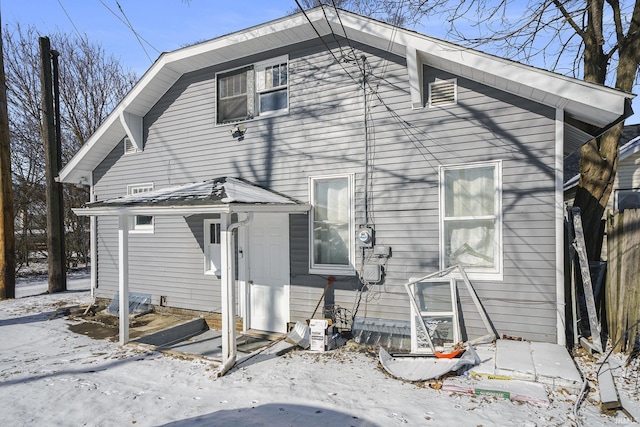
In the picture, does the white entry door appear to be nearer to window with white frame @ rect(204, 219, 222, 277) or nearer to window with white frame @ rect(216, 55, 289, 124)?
window with white frame @ rect(204, 219, 222, 277)

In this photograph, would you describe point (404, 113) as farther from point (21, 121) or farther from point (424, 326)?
point (21, 121)

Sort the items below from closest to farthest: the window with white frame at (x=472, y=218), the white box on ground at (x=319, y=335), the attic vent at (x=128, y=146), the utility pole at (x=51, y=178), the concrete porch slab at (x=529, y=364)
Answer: the concrete porch slab at (x=529, y=364), the window with white frame at (x=472, y=218), the white box on ground at (x=319, y=335), the attic vent at (x=128, y=146), the utility pole at (x=51, y=178)

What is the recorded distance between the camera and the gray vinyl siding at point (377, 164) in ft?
16.3

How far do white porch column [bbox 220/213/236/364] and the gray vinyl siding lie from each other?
1.68 m

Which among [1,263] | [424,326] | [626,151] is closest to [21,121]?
[1,263]

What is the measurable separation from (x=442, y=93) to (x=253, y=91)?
3.55 meters

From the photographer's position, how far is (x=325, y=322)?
562cm

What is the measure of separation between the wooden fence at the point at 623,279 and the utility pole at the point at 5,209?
44.3ft

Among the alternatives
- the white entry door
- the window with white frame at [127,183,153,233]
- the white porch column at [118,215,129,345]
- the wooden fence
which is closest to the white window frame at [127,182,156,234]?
the window with white frame at [127,183,153,233]

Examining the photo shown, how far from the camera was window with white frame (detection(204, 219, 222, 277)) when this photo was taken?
754 cm

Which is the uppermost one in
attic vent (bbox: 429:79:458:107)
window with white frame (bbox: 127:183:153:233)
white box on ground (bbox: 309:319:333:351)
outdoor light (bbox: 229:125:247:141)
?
attic vent (bbox: 429:79:458:107)

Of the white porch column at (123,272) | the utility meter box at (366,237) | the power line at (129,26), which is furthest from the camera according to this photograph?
the power line at (129,26)

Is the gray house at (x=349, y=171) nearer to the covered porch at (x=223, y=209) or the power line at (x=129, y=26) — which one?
the covered porch at (x=223, y=209)

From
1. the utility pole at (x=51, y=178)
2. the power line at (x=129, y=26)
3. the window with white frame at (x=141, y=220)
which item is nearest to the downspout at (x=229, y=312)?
the window with white frame at (x=141, y=220)
